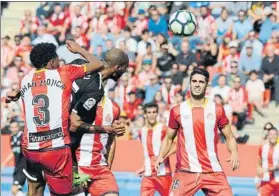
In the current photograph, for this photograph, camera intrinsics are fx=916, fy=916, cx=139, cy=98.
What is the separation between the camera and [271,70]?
20.2m

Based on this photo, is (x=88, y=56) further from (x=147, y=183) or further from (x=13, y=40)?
(x=13, y=40)

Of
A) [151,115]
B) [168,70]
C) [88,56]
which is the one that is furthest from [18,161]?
[88,56]

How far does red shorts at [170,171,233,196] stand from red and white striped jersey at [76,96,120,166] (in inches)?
38.5

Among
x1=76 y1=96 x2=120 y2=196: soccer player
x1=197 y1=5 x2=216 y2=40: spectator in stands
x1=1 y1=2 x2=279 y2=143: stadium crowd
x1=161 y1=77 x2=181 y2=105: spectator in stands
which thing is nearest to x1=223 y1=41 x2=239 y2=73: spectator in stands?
x1=1 y1=2 x2=279 y2=143: stadium crowd

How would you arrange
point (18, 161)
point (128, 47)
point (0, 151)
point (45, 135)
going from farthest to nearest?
1. point (128, 47)
2. point (0, 151)
3. point (18, 161)
4. point (45, 135)

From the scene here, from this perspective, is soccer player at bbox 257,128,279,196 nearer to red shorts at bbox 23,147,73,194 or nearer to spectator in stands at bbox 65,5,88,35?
red shorts at bbox 23,147,73,194

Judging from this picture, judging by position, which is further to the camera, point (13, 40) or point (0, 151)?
point (13, 40)

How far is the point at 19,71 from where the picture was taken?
894 inches

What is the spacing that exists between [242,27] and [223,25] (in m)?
0.50

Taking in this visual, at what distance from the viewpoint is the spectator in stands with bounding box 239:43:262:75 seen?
20.6 metres

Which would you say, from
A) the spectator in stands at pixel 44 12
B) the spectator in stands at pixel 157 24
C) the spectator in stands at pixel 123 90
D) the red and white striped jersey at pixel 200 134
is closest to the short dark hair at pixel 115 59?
the red and white striped jersey at pixel 200 134

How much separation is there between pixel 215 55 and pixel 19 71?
197 inches

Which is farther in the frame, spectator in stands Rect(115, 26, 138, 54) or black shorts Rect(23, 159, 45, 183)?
spectator in stands Rect(115, 26, 138, 54)

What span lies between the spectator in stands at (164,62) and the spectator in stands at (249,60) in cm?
173
